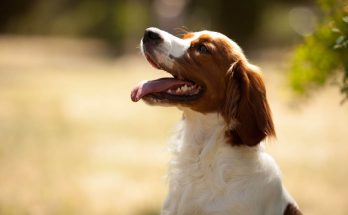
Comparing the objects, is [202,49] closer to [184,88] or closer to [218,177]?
[184,88]

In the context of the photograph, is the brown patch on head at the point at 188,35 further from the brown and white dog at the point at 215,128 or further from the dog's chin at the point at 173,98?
the dog's chin at the point at 173,98

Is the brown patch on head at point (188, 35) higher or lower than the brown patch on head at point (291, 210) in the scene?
higher

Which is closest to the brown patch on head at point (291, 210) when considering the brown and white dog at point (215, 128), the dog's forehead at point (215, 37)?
the brown and white dog at point (215, 128)

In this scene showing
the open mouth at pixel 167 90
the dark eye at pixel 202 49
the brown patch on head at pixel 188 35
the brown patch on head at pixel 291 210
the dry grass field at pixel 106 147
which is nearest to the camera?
the brown patch on head at pixel 291 210

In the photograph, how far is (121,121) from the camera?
1348 cm

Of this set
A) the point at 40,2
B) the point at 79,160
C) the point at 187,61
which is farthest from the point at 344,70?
the point at 40,2

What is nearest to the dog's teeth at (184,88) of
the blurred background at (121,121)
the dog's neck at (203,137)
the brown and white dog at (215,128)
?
the brown and white dog at (215,128)

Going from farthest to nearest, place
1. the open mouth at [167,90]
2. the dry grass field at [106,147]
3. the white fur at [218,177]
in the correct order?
1. the dry grass field at [106,147]
2. the open mouth at [167,90]
3. the white fur at [218,177]

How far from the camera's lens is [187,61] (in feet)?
17.5

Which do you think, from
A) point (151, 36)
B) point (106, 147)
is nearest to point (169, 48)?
point (151, 36)

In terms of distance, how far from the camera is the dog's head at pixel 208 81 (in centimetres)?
512

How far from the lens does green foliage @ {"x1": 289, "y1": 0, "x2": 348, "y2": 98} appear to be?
5910 millimetres

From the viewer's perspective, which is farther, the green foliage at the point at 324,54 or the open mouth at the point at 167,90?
the green foliage at the point at 324,54

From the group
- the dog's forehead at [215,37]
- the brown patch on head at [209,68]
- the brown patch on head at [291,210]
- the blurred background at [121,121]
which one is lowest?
the blurred background at [121,121]
